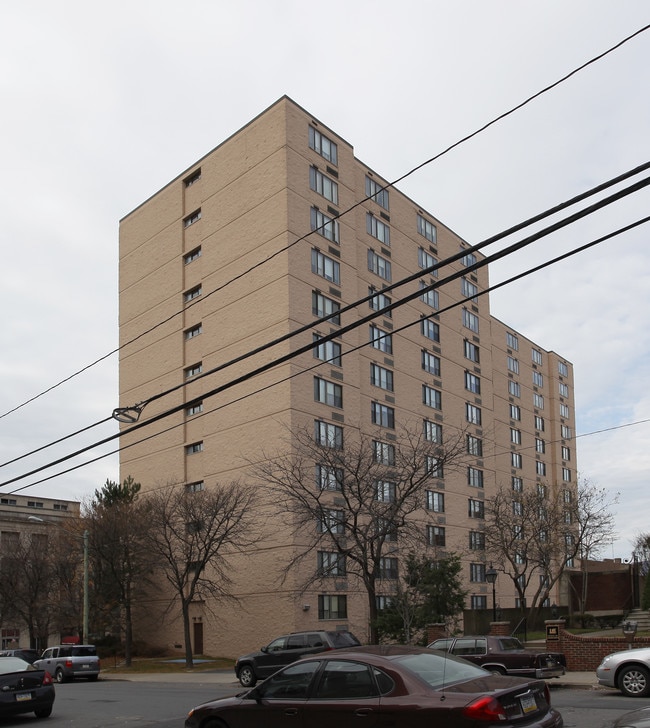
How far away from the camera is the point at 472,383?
62875mm

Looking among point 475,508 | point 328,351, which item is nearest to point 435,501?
point 475,508

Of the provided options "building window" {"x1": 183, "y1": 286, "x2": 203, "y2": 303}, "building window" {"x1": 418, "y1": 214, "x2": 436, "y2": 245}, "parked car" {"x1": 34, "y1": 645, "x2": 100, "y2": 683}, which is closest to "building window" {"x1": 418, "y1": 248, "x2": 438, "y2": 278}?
"building window" {"x1": 418, "y1": 214, "x2": 436, "y2": 245}

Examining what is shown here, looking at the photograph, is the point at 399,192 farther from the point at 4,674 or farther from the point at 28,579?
the point at 4,674

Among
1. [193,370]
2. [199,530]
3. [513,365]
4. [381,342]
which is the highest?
[513,365]

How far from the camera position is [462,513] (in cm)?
5809

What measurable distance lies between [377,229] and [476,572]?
81.8ft

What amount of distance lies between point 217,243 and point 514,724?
43823 millimetres

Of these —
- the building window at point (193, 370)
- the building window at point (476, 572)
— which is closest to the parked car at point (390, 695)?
the building window at point (193, 370)

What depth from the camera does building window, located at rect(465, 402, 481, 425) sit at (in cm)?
6109

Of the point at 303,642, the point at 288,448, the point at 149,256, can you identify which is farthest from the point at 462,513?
the point at 303,642

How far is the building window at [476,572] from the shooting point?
56875 mm

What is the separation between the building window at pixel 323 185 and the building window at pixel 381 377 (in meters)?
10.4

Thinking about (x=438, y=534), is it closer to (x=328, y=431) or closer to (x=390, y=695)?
(x=328, y=431)

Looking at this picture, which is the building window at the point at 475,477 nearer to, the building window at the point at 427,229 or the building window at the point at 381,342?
the building window at the point at 381,342
